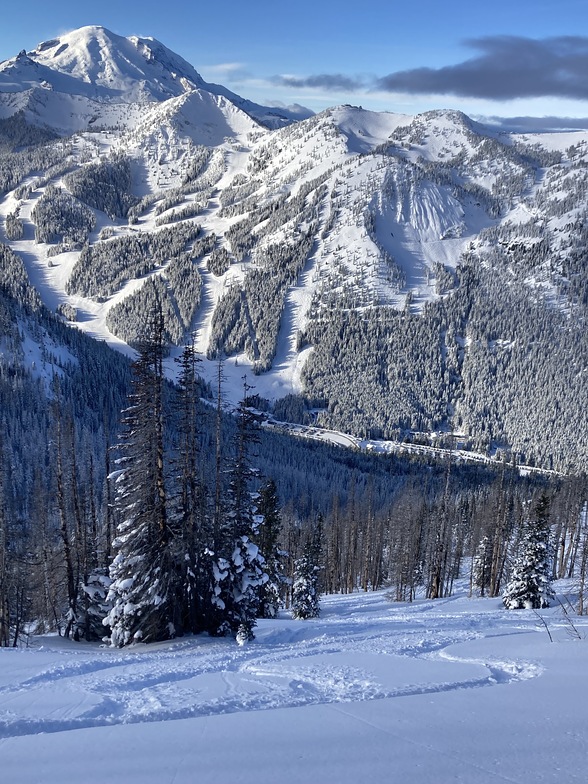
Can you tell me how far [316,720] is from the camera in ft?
20.0

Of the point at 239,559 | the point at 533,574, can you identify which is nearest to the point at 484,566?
the point at 533,574

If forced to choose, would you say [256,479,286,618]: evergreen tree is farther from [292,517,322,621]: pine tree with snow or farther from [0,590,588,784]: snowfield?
[0,590,588,784]: snowfield

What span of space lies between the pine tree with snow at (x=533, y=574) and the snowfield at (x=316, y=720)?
2556 centimetres

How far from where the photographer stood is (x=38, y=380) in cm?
14962

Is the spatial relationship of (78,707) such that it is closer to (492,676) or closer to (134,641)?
(492,676)

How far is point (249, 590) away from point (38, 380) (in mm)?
142467

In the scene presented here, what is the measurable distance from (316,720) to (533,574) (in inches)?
1335

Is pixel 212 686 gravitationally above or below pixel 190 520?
above

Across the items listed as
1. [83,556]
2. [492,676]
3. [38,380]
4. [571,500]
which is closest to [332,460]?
[38,380]

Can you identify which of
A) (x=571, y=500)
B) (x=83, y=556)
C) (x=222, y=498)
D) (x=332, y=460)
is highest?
(x=222, y=498)

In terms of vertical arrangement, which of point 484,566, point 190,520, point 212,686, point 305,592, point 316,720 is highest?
point 316,720

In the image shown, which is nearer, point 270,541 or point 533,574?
point 533,574

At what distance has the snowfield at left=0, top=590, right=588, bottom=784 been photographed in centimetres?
484

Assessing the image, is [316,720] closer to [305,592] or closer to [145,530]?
[145,530]
